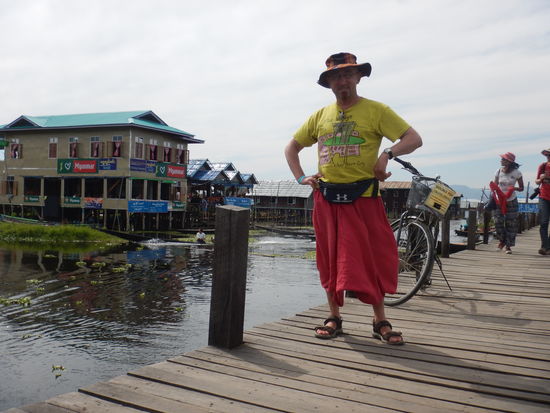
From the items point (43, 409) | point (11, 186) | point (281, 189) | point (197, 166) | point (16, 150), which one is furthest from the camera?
point (281, 189)

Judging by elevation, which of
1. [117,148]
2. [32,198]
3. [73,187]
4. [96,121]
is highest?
[96,121]

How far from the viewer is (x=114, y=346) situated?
873 cm

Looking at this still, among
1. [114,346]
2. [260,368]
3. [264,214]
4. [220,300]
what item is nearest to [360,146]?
[220,300]

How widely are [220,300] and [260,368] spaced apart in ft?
1.71

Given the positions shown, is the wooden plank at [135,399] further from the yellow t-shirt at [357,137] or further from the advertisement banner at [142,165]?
the advertisement banner at [142,165]

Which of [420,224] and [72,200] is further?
[72,200]

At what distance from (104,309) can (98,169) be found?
21925 millimetres

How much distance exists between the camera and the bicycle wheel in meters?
4.77

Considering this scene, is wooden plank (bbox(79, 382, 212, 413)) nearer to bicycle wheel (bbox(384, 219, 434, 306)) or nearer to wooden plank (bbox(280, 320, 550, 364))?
wooden plank (bbox(280, 320, 550, 364))

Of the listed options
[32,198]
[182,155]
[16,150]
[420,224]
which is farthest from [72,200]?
[420,224]

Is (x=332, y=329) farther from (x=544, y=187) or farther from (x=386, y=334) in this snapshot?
(x=544, y=187)


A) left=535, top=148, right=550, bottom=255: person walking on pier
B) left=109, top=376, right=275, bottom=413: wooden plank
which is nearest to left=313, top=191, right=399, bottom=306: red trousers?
left=109, top=376, right=275, bottom=413: wooden plank

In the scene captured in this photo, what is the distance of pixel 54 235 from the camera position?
2803 centimetres

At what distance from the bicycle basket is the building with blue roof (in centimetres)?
2745
